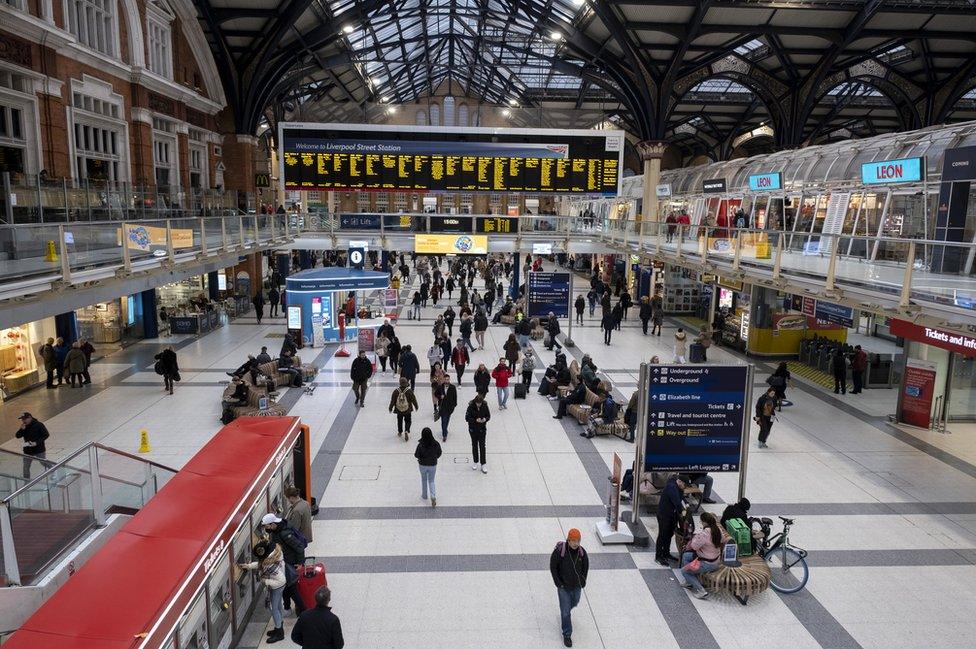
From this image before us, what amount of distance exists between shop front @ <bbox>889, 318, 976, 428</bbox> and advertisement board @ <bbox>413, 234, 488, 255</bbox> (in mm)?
14649

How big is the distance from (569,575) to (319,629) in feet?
8.78

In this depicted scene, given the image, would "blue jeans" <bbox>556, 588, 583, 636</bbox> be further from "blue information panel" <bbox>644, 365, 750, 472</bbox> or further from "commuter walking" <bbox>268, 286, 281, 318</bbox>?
"commuter walking" <bbox>268, 286, 281, 318</bbox>

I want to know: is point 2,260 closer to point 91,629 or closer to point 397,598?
point 91,629

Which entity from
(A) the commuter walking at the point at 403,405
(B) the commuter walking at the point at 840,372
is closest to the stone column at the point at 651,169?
(B) the commuter walking at the point at 840,372

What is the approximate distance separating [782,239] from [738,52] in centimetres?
2422

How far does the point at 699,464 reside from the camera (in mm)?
9453

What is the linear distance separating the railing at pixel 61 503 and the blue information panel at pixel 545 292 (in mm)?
14518

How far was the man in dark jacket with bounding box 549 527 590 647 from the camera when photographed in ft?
22.7

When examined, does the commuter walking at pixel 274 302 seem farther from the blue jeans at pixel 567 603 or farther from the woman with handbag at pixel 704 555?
the blue jeans at pixel 567 603

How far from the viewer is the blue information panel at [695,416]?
9203mm

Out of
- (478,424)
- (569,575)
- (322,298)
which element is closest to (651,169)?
(322,298)

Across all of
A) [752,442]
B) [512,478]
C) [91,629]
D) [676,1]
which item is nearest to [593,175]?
[676,1]

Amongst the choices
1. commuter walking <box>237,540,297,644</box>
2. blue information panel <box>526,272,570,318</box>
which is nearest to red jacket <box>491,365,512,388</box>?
blue information panel <box>526,272,570,318</box>

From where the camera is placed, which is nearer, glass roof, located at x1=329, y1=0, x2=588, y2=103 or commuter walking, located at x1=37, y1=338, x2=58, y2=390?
commuter walking, located at x1=37, y1=338, x2=58, y2=390
